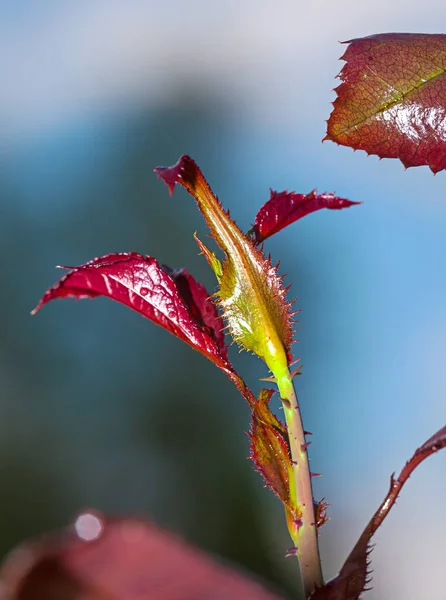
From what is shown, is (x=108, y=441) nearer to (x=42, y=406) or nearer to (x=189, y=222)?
(x=42, y=406)

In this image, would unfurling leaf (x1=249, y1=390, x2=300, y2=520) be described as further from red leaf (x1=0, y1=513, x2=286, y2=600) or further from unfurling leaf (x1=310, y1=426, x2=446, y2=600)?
red leaf (x1=0, y1=513, x2=286, y2=600)

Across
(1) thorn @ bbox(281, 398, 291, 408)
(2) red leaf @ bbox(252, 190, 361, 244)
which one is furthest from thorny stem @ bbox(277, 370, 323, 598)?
(2) red leaf @ bbox(252, 190, 361, 244)

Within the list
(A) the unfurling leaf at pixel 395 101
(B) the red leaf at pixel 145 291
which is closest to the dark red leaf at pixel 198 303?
(B) the red leaf at pixel 145 291

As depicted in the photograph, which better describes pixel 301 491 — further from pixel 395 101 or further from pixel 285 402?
pixel 395 101

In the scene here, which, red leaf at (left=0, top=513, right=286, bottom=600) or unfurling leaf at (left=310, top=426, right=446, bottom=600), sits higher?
red leaf at (left=0, top=513, right=286, bottom=600)

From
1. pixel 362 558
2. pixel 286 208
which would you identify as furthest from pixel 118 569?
pixel 286 208

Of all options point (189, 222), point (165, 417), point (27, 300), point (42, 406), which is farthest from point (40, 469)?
point (189, 222)
